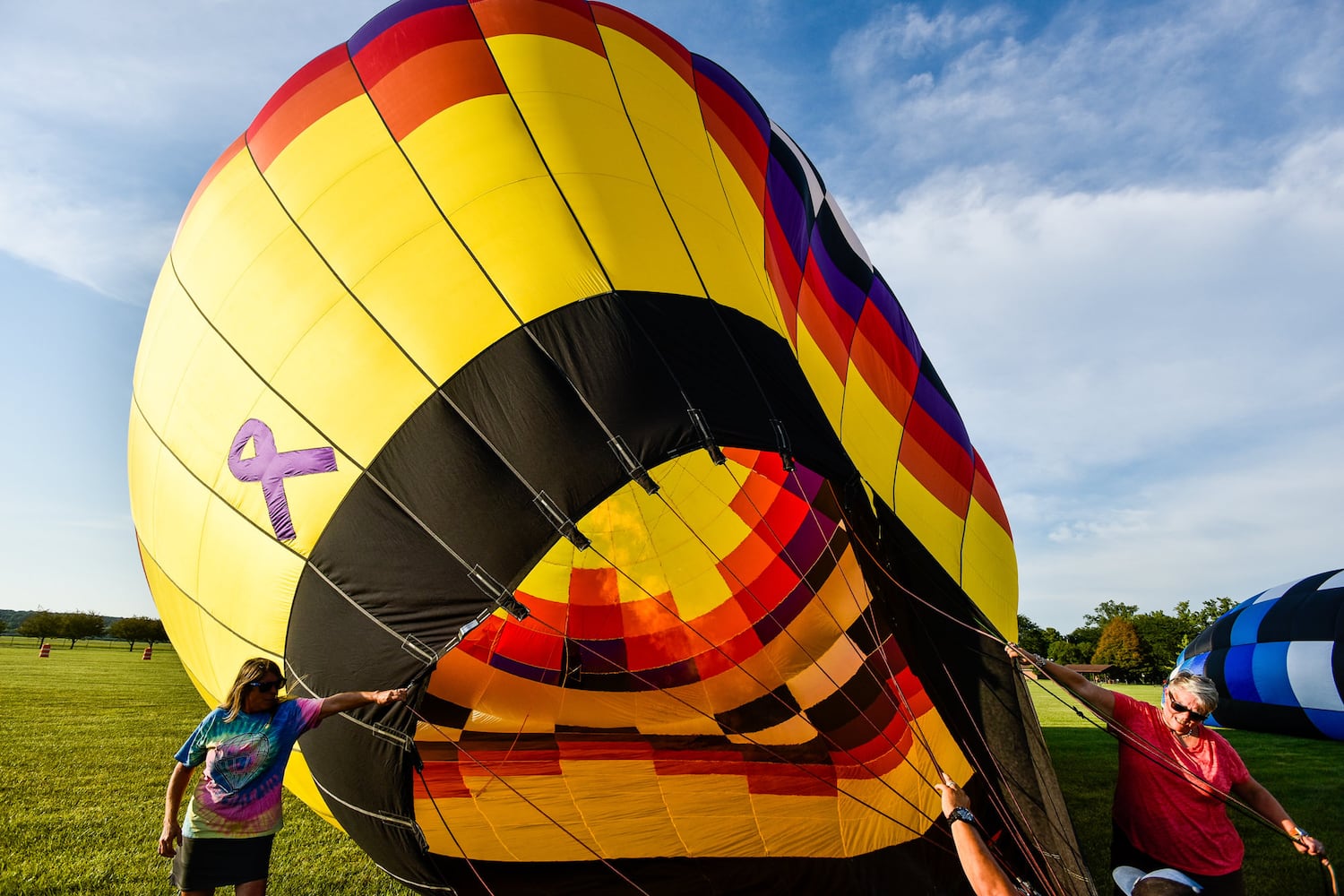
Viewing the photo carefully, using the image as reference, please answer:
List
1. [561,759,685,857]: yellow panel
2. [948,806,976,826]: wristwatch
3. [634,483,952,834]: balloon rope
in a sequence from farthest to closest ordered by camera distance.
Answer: [634,483,952,834]: balloon rope → [561,759,685,857]: yellow panel → [948,806,976,826]: wristwatch

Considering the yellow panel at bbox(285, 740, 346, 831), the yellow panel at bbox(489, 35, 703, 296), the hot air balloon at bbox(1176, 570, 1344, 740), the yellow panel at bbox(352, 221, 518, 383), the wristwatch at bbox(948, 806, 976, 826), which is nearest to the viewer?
the wristwatch at bbox(948, 806, 976, 826)

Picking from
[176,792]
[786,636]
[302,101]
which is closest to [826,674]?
[786,636]

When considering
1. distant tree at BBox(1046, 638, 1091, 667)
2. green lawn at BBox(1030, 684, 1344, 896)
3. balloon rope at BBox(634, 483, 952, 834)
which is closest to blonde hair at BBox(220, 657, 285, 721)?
balloon rope at BBox(634, 483, 952, 834)

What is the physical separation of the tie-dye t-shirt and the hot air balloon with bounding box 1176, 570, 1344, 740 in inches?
450

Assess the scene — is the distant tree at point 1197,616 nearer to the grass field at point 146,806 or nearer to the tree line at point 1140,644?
the tree line at point 1140,644

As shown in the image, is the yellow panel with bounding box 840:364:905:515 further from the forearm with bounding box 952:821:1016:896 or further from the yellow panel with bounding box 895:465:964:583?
the forearm with bounding box 952:821:1016:896

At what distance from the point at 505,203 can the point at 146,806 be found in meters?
4.01

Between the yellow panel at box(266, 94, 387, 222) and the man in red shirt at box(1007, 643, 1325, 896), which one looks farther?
the yellow panel at box(266, 94, 387, 222)

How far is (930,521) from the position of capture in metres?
4.65

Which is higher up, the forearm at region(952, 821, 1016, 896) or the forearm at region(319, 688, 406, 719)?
the forearm at region(952, 821, 1016, 896)

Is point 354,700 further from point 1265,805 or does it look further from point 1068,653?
point 1068,653

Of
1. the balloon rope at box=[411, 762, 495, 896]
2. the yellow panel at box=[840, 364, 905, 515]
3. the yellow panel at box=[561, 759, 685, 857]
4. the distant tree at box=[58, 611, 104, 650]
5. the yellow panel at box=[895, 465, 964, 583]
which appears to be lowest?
the distant tree at box=[58, 611, 104, 650]

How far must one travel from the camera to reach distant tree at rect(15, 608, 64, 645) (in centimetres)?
5334

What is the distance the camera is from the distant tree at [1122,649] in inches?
1829
